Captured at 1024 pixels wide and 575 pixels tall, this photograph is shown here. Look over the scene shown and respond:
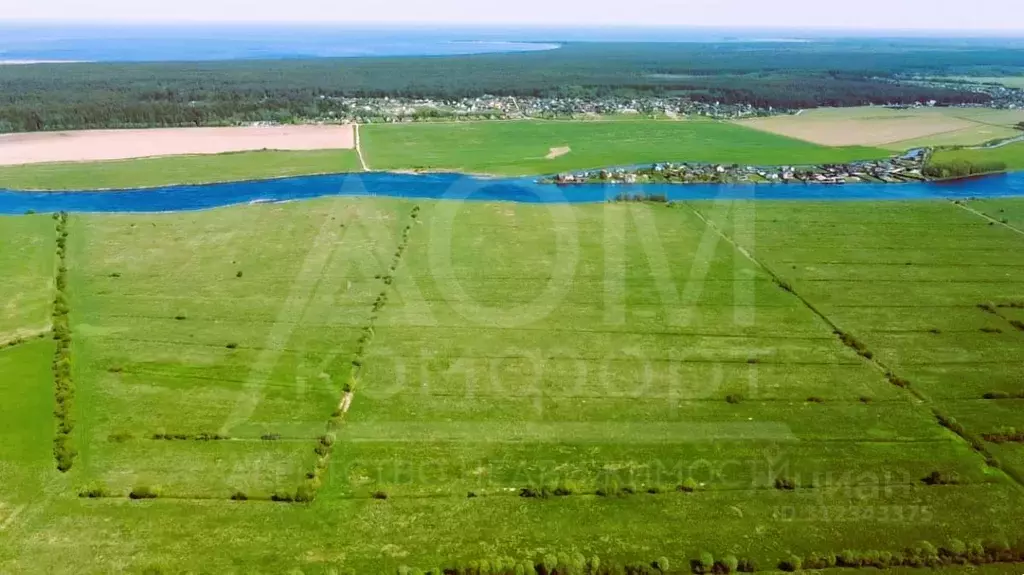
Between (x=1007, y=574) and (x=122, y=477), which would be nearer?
(x=1007, y=574)

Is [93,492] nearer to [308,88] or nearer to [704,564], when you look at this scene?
[704,564]

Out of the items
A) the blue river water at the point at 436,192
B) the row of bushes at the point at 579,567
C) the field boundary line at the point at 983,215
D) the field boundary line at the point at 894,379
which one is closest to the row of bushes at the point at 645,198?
the blue river water at the point at 436,192

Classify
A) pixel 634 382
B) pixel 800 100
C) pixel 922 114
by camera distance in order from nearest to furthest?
pixel 634 382, pixel 922 114, pixel 800 100

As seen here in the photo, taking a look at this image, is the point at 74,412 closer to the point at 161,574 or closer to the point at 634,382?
the point at 161,574

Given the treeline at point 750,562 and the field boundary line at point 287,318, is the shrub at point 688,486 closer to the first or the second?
the treeline at point 750,562

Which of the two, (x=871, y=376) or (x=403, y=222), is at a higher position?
(x=403, y=222)

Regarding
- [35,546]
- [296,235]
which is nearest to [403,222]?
[296,235]

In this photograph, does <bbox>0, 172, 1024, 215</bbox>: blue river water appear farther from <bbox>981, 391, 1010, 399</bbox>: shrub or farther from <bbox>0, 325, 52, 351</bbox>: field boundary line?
<bbox>981, 391, 1010, 399</bbox>: shrub

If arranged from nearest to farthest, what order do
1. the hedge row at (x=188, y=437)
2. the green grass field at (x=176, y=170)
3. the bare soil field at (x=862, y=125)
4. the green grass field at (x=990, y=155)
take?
the hedge row at (x=188, y=437) → the green grass field at (x=176, y=170) → the green grass field at (x=990, y=155) → the bare soil field at (x=862, y=125)
